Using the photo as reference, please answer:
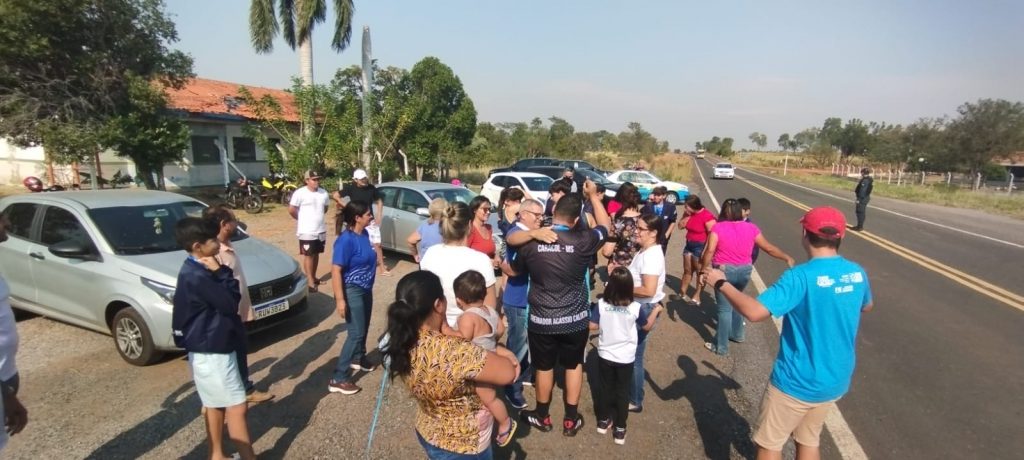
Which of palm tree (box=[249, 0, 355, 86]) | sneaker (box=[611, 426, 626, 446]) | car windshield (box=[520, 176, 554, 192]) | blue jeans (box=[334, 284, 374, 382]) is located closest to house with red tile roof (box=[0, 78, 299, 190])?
palm tree (box=[249, 0, 355, 86])

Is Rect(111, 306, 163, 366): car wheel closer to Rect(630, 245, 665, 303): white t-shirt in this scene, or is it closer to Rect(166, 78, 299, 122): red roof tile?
Rect(630, 245, 665, 303): white t-shirt

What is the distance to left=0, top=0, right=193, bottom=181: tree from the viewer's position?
10.7 m

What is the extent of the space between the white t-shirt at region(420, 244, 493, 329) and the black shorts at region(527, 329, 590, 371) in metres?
0.55

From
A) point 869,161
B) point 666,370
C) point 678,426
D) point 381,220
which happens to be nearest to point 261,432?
point 678,426

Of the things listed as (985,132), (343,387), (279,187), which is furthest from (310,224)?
(985,132)

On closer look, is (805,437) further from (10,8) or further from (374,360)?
(10,8)

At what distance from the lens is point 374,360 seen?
4.86 m

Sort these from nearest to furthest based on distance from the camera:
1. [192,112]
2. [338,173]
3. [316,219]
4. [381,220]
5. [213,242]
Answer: [213,242] → [316,219] → [381,220] → [338,173] → [192,112]

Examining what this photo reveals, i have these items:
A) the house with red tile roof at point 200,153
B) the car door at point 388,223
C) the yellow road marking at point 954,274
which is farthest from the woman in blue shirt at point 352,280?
the house with red tile roof at point 200,153

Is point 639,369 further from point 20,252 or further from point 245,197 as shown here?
point 245,197

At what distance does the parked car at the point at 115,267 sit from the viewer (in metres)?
4.45

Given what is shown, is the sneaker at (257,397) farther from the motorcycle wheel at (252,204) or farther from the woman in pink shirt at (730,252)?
the motorcycle wheel at (252,204)

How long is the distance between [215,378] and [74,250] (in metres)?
2.92

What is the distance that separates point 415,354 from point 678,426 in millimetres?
2680
